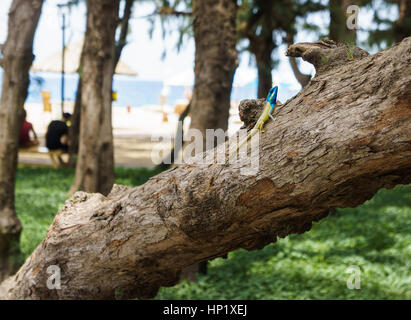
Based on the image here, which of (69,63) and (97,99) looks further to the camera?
(69,63)

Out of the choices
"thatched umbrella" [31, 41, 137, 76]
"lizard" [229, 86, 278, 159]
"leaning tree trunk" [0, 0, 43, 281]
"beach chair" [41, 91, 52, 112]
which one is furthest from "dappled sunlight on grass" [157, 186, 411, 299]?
"beach chair" [41, 91, 52, 112]

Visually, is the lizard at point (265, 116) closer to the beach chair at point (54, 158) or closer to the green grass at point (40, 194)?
the green grass at point (40, 194)

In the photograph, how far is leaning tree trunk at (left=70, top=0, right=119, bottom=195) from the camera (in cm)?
891

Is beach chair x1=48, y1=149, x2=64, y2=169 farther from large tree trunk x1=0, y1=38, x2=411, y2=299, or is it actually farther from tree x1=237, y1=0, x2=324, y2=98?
large tree trunk x1=0, y1=38, x2=411, y2=299

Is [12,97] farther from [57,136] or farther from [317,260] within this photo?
[57,136]

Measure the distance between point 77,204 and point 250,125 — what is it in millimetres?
1386

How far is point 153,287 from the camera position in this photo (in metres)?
3.24

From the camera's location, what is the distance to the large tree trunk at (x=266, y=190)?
2.16 meters

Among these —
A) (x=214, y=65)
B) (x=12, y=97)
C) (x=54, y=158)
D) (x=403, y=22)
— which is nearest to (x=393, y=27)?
(x=403, y=22)

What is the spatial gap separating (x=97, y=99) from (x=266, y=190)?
706 cm

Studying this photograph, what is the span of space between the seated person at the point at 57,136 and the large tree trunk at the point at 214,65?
23.3 ft

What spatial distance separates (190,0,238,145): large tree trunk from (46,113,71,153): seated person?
23.3 ft

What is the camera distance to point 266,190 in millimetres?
2414
